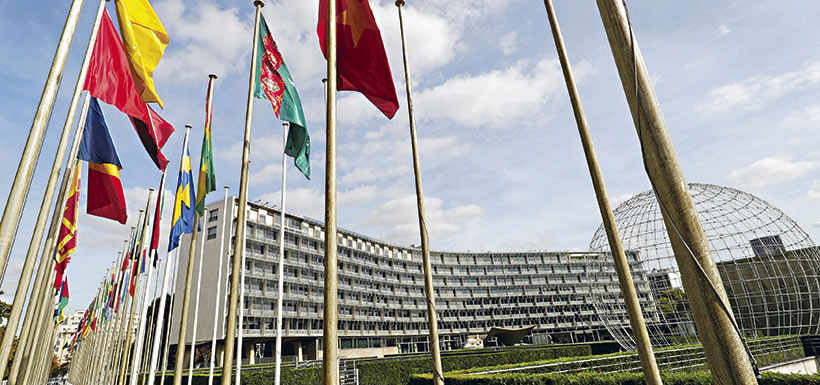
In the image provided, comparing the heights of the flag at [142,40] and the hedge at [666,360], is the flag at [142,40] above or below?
above

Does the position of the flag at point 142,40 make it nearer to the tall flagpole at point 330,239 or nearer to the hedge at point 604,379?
the tall flagpole at point 330,239

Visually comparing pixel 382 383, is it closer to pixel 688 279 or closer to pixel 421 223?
pixel 421 223

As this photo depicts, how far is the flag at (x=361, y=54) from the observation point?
654 centimetres

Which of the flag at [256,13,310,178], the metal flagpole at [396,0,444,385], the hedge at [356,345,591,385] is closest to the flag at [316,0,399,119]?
the metal flagpole at [396,0,444,385]

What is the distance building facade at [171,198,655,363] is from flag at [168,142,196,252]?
2006 cm

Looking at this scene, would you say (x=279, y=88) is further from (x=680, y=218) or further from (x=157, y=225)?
(x=680, y=218)

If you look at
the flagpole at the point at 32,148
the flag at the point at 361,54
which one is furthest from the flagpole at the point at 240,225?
the flagpole at the point at 32,148

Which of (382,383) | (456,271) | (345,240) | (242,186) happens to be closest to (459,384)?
(242,186)

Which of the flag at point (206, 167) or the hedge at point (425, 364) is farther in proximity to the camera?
the hedge at point (425, 364)

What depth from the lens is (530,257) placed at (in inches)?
3841

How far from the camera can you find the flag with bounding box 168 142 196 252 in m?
11.1

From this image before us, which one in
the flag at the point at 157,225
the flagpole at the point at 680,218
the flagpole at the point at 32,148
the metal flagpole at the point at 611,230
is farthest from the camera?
the flag at the point at 157,225

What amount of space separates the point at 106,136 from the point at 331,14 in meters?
7.55

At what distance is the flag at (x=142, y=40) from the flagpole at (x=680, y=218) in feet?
24.9
